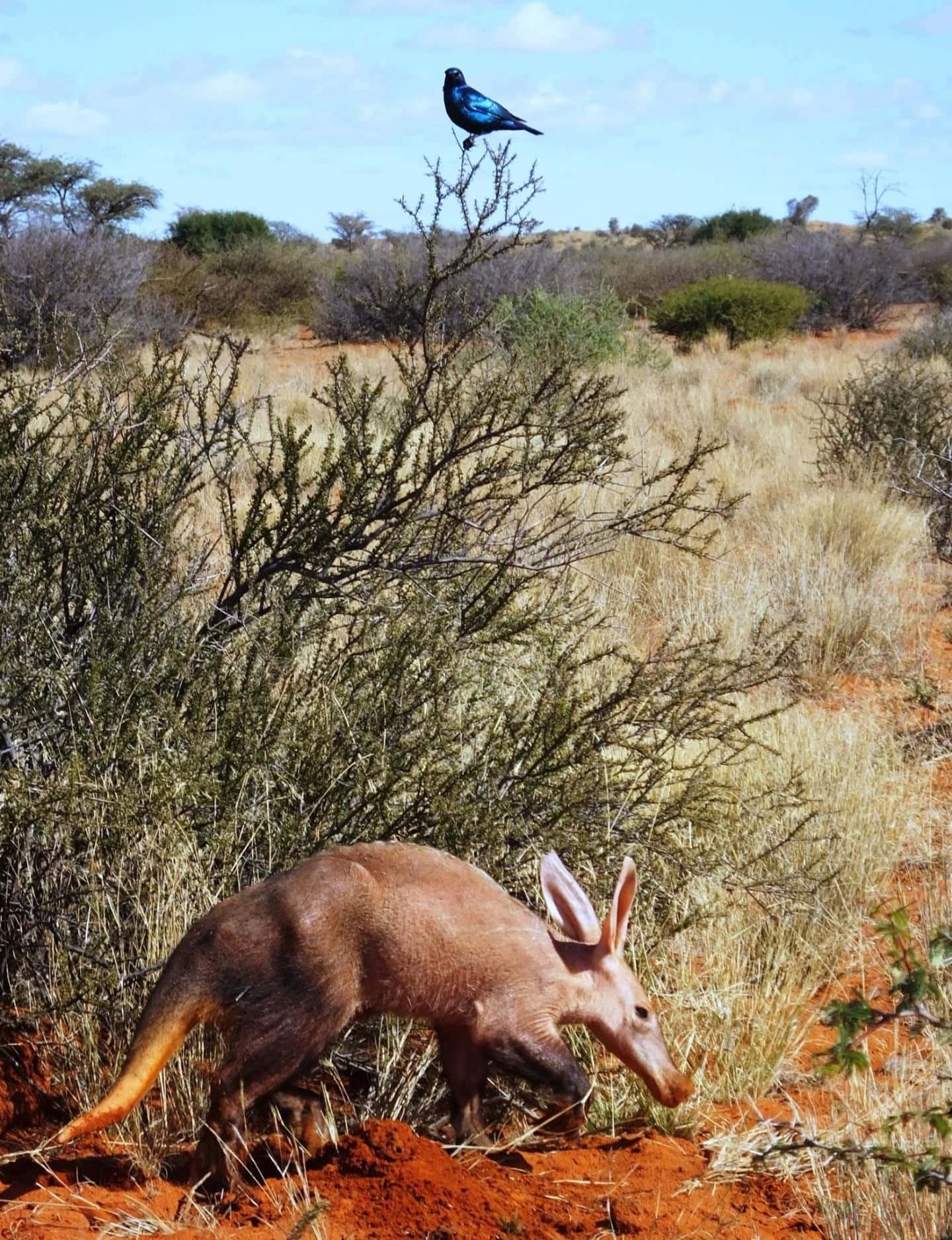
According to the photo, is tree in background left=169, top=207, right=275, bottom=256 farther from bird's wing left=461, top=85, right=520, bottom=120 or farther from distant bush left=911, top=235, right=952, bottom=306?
bird's wing left=461, top=85, right=520, bottom=120

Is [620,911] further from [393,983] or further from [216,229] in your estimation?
[216,229]

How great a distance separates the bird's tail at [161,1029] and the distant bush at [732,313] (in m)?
22.5

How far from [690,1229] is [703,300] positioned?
23006 millimetres

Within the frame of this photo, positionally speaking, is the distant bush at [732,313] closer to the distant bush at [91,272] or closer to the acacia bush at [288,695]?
the distant bush at [91,272]

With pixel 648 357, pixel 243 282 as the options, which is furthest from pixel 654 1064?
pixel 243 282

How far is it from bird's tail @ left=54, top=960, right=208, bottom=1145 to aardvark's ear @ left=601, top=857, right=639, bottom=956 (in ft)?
3.48

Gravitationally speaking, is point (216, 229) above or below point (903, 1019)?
above

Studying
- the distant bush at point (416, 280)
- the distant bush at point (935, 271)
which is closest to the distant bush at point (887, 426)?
the distant bush at point (416, 280)

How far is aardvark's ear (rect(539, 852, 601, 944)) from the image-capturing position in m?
3.79

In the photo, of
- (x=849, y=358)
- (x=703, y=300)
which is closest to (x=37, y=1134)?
(x=849, y=358)

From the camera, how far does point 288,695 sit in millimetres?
4555

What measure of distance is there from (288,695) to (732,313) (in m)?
21.7

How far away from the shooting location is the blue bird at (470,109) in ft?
17.1

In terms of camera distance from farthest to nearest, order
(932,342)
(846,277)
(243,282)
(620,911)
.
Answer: (846,277)
(243,282)
(932,342)
(620,911)
